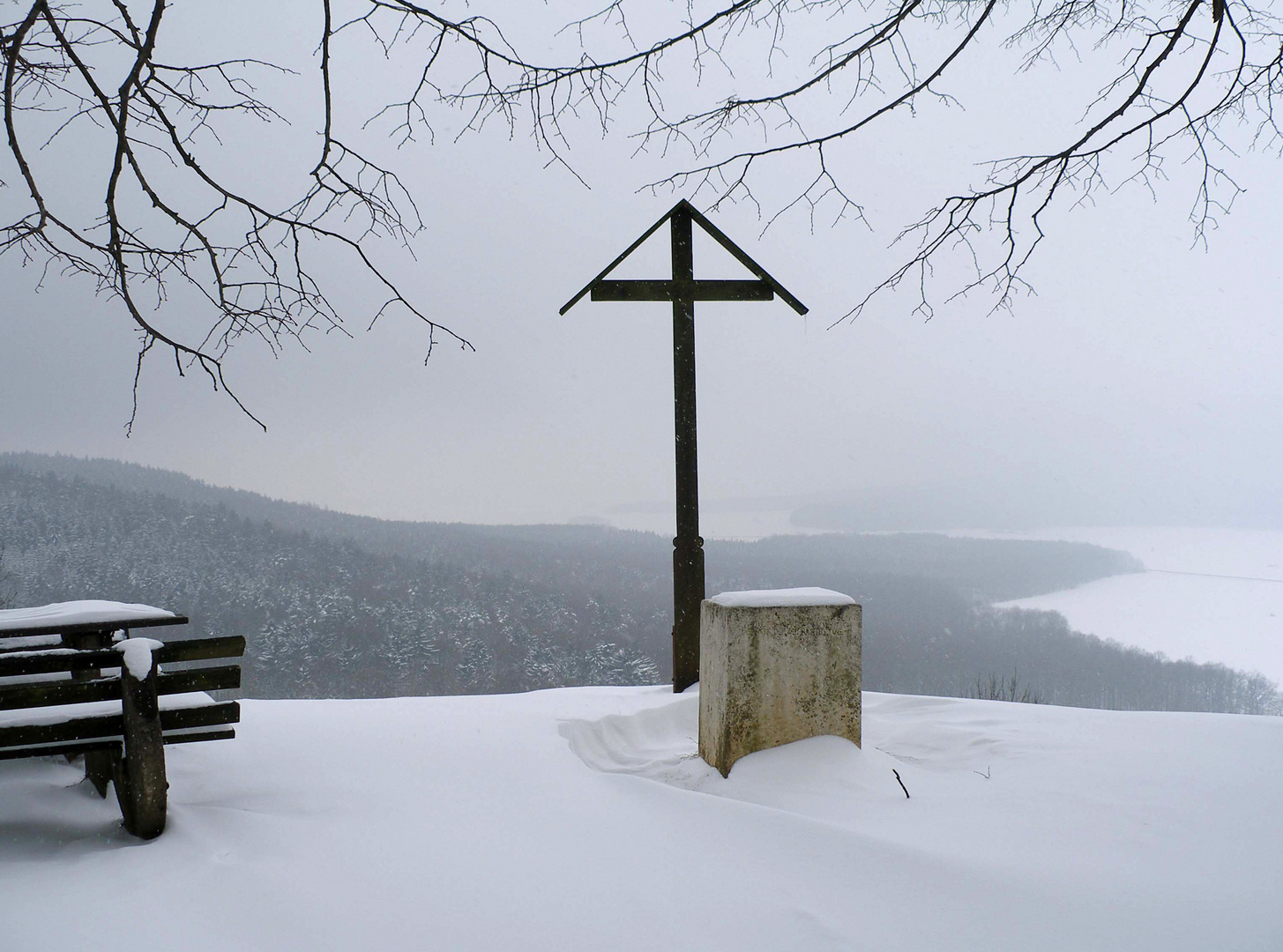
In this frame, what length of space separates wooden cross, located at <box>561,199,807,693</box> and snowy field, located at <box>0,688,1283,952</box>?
148 centimetres

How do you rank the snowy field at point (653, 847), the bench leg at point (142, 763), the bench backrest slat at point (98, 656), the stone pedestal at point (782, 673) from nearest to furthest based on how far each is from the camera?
1. the snowy field at point (653, 847)
2. the bench leg at point (142, 763)
3. the bench backrest slat at point (98, 656)
4. the stone pedestal at point (782, 673)

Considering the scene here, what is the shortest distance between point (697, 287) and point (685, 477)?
1513 mm

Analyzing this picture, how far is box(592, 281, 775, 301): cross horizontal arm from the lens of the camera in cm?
587

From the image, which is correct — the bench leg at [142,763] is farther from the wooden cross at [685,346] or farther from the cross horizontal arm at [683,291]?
the cross horizontal arm at [683,291]

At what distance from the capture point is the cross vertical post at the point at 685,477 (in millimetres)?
5641

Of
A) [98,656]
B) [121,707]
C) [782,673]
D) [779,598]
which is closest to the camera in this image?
[98,656]

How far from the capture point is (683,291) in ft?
19.3

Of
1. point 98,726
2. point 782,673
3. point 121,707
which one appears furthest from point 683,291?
point 98,726

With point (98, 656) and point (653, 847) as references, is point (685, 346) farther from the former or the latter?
point (98, 656)

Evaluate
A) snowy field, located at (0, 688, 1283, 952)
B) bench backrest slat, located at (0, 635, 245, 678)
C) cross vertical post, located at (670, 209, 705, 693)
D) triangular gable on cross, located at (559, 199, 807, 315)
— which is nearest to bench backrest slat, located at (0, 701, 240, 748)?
bench backrest slat, located at (0, 635, 245, 678)

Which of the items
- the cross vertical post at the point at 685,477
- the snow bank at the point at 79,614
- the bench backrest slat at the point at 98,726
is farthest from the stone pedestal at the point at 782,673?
the snow bank at the point at 79,614

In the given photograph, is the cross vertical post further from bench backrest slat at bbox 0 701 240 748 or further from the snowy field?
bench backrest slat at bbox 0 701 240 748

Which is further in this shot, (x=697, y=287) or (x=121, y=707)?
(x=697, y=287)

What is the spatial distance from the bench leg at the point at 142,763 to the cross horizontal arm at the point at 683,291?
404cm
